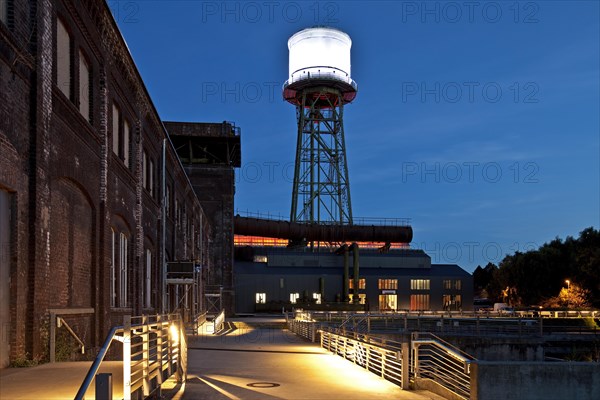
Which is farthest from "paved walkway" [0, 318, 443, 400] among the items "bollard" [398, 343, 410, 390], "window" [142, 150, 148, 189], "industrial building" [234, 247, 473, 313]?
"industrial building" [234, 247, 473, 313]

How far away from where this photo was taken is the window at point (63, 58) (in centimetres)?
1791

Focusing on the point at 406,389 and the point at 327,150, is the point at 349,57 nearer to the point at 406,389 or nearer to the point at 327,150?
the point at 327,150

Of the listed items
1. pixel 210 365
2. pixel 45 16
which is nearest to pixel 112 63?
pixel 45 16

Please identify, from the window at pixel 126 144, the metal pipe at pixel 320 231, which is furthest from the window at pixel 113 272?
the metal pipe at pixel 320 231

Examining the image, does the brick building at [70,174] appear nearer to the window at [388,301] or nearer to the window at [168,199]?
the window at [168,199]

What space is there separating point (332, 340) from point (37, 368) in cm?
1508

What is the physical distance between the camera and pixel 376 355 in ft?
64.4

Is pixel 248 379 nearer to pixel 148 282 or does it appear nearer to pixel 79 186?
pixel 79 186

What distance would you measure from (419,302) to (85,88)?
71.1 meters

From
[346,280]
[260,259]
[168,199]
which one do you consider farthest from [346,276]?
[168,199]

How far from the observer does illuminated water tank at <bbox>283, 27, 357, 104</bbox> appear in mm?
84438

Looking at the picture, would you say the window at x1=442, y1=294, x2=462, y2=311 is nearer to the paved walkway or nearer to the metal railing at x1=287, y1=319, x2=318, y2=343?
the metal railing at x1=287, y1=319, x2=318, y2=343

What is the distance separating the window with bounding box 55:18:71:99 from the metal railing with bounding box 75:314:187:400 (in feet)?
23.0

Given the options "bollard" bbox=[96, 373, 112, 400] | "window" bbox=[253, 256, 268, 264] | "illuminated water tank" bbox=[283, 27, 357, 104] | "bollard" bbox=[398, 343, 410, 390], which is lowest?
"bollard" bbox=[398, 343, 410, 390]
